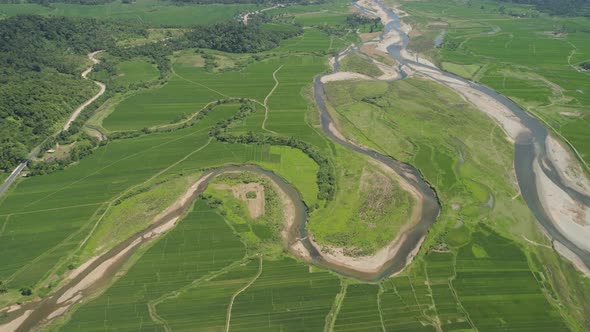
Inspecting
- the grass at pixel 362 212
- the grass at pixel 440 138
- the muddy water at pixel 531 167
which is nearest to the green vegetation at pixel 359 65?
the grass at pixel 440 138

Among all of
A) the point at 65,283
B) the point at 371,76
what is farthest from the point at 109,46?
the point at 65,283

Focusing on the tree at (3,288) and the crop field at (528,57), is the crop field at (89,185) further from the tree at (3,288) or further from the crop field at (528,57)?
the crop field at (528,57)

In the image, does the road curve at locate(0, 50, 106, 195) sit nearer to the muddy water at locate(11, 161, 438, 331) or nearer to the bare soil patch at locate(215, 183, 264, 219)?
the muddy water at locate(11, 161, 438, 331)

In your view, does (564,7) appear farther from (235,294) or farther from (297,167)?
(235,294)

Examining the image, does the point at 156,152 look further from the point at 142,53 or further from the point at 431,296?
the point at 142,53

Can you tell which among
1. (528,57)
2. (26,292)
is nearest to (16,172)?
(26,292)
